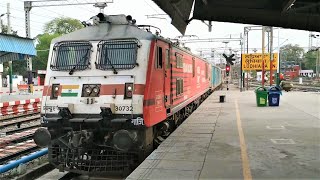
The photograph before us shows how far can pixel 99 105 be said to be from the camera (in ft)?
26.2

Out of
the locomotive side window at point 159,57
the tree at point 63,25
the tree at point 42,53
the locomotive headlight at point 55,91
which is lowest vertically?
the locomotive headlight at point 55,91

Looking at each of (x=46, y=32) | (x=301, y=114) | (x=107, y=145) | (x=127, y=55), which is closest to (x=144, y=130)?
(x=107, y=145)

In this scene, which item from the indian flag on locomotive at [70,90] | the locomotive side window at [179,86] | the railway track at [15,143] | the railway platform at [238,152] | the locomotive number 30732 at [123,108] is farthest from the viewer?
the locomotive side window at [179,86]

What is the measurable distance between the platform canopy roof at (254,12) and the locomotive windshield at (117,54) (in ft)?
10.7

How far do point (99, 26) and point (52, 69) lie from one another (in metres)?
1.45

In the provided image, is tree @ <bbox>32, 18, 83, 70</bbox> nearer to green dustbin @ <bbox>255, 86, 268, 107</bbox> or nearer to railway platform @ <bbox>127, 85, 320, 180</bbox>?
green dustbin @ <bbox>255, 86, 268, 107</bbox>

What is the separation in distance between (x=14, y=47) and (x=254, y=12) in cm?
1328

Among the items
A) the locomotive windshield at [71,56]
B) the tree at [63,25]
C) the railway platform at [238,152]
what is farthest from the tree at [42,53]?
the locomotive windshield at [71,56]

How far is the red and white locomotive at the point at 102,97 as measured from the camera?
7.84 meters

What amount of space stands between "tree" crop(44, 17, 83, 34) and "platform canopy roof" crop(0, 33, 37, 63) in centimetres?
8344

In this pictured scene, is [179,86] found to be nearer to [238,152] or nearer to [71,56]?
[238,152]

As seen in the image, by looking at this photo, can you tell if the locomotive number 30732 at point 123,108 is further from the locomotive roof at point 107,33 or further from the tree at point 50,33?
the tree at point 50,33

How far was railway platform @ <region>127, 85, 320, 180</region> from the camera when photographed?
22.7 feet

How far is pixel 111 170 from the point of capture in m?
7.95
